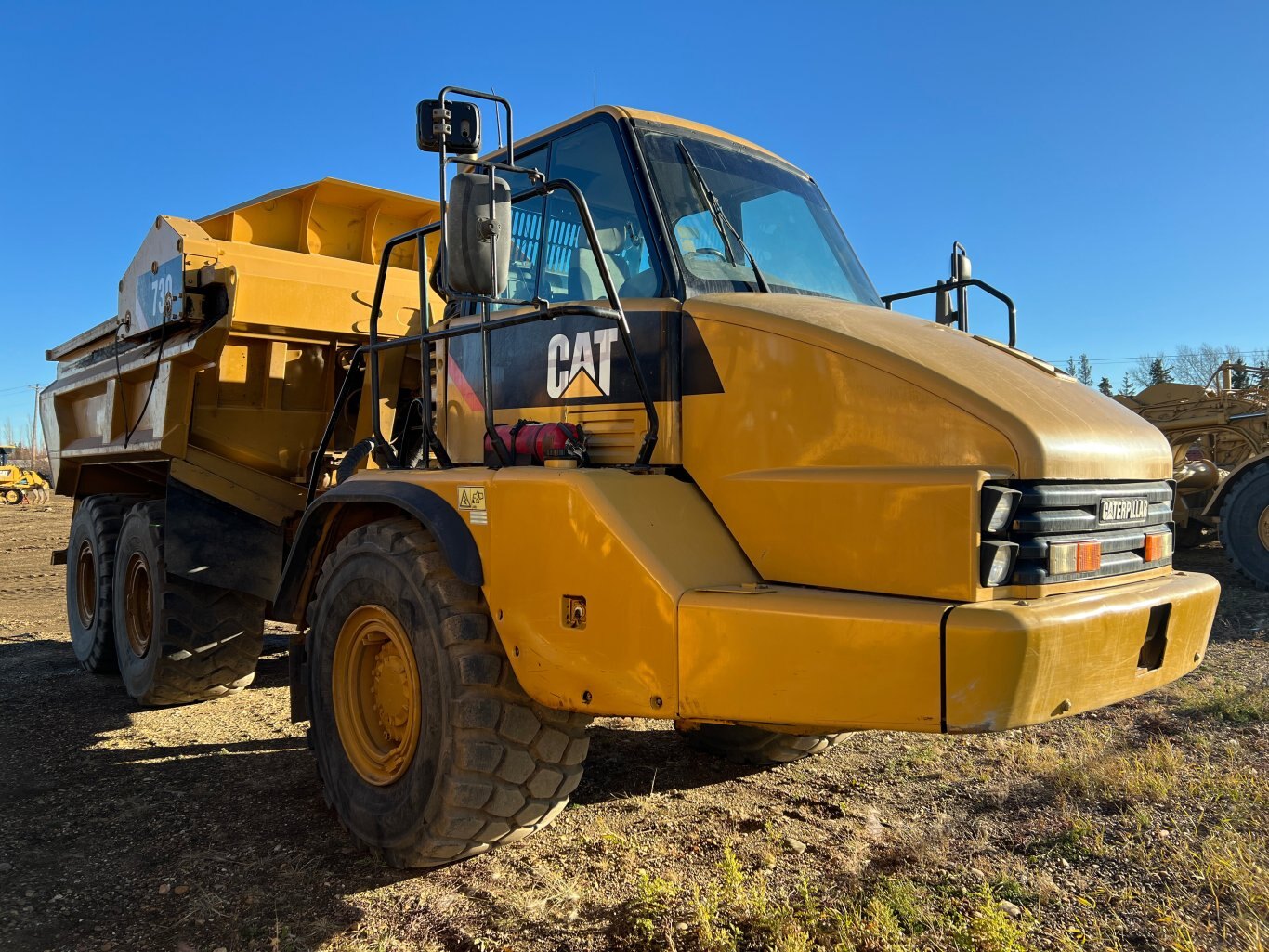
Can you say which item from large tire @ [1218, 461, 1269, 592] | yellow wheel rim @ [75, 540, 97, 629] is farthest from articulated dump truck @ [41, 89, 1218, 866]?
large tire @ [1218, 461, 1269, 592]

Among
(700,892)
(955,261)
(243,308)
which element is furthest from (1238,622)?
(243,308)

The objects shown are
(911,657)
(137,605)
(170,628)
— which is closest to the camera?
(911,657)

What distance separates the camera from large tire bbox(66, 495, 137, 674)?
6.80 metres

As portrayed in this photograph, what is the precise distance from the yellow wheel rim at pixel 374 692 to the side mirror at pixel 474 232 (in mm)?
1344

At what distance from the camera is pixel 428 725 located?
3340 millimetres

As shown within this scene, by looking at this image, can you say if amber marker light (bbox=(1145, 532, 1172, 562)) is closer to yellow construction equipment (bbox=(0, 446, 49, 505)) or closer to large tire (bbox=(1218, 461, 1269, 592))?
large tire (bbox=(1218, 461, 1269, 592))

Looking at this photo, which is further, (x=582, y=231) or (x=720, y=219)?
(x=582, y=231)

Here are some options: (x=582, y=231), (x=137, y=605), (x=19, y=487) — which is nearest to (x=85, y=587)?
(x=137, y=605)

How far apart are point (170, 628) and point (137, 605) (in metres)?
0.97

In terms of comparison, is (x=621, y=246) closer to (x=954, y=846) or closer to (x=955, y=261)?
(x=955, y=261)

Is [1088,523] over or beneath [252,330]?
beneath

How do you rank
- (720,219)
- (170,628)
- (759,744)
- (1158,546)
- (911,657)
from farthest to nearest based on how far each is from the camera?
(170,628) → (759,744) → (720,219) → (1158,546) → (911,657)

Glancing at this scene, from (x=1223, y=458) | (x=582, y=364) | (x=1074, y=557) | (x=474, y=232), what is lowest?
(x=1074, y=557)

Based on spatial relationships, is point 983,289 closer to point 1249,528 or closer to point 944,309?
point 944,309
